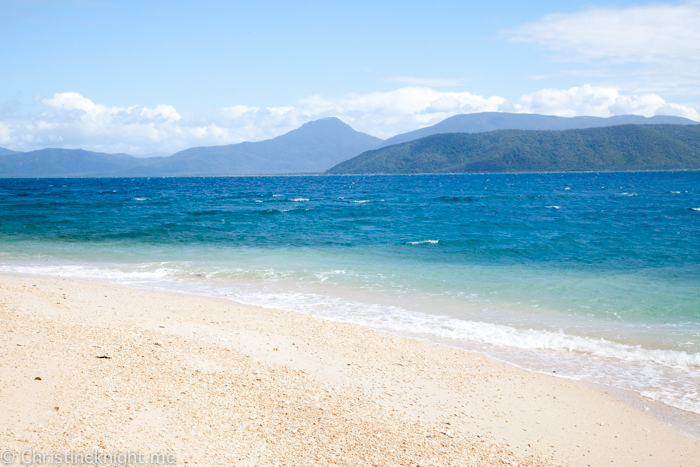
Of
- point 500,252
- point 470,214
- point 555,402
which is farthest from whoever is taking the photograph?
point 470,214

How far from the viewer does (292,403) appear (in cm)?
602

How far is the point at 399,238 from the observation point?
25.7m

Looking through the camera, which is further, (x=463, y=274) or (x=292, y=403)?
(x=463, y=274)

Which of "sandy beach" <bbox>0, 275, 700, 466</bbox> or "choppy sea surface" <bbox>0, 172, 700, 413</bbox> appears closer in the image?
"sandy beach" <bbox>0, 275, 700, 466</bbox>

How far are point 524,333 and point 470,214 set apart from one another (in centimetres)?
2984

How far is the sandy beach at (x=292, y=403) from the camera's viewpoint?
4973 millimetres

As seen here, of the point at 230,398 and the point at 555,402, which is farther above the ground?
the point at 230,398

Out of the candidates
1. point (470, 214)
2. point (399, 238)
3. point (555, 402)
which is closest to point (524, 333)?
point (555, 402)

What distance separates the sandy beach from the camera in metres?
4.97

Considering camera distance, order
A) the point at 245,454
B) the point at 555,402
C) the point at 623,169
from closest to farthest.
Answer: the point at 245,454 < the point at 555,402 < the point at 623,169

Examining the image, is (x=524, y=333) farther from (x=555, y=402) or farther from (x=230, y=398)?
(x=230, y=398)

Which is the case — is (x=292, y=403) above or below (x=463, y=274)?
above

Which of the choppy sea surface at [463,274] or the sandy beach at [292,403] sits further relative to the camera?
the choppy sea surface at [463,274]

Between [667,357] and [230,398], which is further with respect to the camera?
[667,357]
